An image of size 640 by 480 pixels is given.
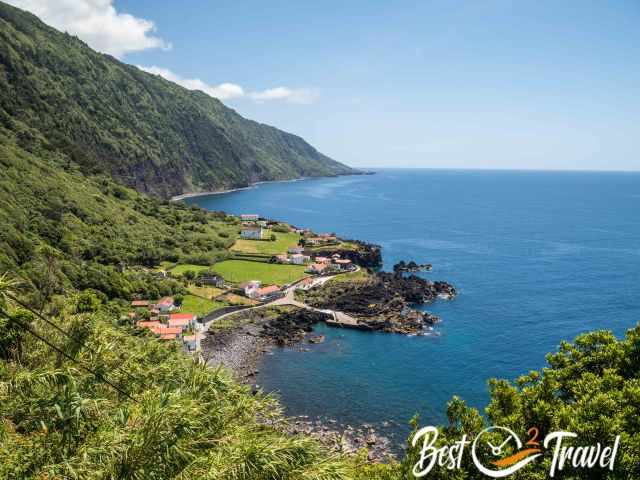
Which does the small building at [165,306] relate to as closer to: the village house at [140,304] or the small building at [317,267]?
the village house at [140,304]

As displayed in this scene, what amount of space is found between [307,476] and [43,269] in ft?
190

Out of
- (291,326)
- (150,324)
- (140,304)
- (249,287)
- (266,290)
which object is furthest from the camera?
(249,287)

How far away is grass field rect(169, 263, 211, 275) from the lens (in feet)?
263

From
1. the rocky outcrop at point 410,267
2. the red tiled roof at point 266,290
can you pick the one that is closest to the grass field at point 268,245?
the red tiled roof at point 266,290

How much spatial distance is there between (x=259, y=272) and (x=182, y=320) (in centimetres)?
2754

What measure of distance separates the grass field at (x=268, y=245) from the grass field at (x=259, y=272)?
25.6 ft

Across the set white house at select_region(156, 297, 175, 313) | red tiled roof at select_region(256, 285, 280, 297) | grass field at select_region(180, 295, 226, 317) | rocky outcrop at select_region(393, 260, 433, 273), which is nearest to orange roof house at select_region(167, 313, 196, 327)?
white house at select_region(156, 297, 175, 313)

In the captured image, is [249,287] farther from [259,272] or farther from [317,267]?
[317,267]

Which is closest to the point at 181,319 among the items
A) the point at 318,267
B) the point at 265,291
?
the point at 265,291

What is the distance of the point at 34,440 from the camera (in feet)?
35.4

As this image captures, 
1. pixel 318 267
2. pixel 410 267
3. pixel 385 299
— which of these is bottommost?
pixel 385 299

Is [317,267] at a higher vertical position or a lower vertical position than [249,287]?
higher

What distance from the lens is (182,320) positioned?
185ft

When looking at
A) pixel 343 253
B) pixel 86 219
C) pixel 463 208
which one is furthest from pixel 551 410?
pixel 463 208
